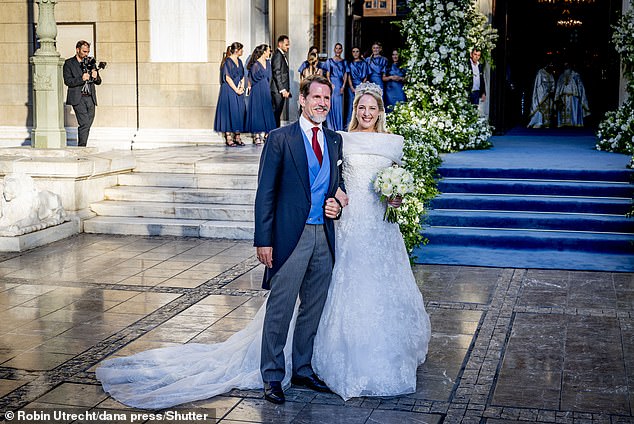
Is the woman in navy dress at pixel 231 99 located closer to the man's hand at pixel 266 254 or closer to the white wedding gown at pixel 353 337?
the white wedding gown at pixel 353 337

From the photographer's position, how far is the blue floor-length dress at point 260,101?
1742 cm

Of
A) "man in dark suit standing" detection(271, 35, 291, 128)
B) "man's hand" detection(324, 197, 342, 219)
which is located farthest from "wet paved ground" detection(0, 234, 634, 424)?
"man in dark suit standing" detection(271, 35, 291, 128)

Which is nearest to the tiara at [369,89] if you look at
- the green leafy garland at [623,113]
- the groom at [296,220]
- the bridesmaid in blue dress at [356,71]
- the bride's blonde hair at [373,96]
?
the bride's blonde hair at [373,96]

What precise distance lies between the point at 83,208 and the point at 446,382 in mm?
7445

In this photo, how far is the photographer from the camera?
1501 cm

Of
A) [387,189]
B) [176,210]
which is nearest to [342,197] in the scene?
[387,189]

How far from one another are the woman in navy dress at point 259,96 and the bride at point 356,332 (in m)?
11.4

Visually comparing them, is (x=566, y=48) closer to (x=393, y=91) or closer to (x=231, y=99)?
(x=393, y=91)

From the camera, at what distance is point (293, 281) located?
567cm

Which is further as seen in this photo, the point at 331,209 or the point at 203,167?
the point at 203,167

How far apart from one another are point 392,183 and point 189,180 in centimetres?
742

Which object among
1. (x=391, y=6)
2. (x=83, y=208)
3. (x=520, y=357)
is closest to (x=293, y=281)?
(x=520, y=357)

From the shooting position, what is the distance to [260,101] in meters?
17.5

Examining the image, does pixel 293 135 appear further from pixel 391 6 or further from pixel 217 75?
pixel 391 6
